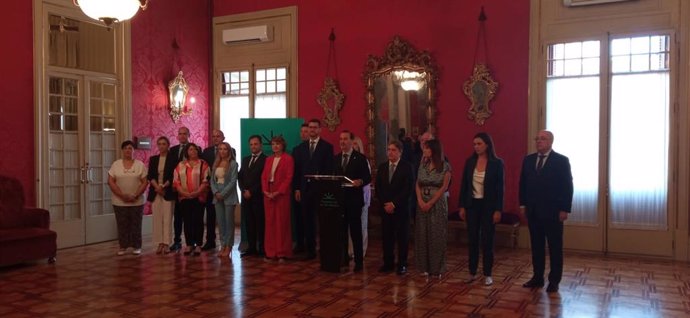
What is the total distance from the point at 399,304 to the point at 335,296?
0.57 meters

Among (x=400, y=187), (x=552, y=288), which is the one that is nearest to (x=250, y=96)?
(x=400, y=187)

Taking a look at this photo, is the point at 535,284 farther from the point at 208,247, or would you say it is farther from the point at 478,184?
the point at 208,247

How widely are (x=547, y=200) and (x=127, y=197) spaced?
15.2 feet

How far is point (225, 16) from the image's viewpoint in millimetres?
9445

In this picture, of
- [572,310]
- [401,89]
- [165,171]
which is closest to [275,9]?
[401,89]

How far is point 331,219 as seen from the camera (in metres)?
5.91

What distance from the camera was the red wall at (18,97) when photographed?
667cm

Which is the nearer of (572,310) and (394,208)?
(572,310)

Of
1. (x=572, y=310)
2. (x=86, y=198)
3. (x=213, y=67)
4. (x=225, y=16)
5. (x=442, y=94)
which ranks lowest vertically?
(x=572, y=310)

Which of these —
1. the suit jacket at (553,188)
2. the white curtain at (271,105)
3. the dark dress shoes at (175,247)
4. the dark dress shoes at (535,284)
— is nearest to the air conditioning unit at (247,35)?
the white curtain at (271,105)

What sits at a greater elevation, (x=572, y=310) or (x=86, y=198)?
(x=86, y=198)

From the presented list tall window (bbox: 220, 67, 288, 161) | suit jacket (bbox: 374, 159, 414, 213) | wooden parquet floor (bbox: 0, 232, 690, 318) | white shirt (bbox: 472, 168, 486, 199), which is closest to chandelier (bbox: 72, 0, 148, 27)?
wooden parquet floor (bbox: 0, 232, 690, 318)

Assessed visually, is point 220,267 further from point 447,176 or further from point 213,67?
point 213,67

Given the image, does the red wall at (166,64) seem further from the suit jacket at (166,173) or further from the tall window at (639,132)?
the tall window at (639,132)
